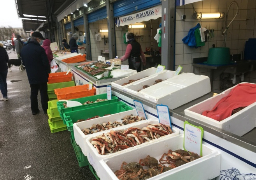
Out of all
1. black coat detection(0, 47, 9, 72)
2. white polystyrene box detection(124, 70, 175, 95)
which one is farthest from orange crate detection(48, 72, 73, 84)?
white polystyrene box detection(124, 70, 175, 95)

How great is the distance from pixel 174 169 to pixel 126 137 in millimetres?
719

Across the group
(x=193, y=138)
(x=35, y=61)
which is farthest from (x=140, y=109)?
(x=35, y=61)

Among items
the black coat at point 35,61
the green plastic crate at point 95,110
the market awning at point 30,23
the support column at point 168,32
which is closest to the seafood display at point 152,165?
the green plastic crate at point 95,110

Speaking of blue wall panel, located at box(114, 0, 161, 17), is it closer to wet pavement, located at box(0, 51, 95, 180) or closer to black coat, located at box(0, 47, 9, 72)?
wet pavement, located at box(0, 51, 95, 180)

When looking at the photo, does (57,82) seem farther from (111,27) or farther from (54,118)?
(111,27)

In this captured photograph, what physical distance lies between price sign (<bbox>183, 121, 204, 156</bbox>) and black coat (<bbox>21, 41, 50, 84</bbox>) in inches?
165

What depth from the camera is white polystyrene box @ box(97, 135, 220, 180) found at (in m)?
1.51

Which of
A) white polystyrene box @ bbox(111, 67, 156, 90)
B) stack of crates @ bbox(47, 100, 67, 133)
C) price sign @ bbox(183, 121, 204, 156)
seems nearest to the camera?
price sign @ bbox(183, 121, 204, 156)

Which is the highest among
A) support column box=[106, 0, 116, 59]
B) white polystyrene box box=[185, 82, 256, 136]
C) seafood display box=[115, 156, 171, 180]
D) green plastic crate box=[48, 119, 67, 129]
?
support column box=[106, 0, 116, 59]

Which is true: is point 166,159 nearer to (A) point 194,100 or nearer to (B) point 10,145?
(A) point 194,100

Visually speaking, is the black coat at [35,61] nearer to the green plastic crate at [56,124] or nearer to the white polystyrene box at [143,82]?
the green plastic crate at [56,124]

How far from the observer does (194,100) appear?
2512 millimetres

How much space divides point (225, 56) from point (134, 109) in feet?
11.9

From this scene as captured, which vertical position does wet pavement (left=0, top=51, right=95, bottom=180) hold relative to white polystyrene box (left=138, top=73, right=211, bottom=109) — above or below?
below
